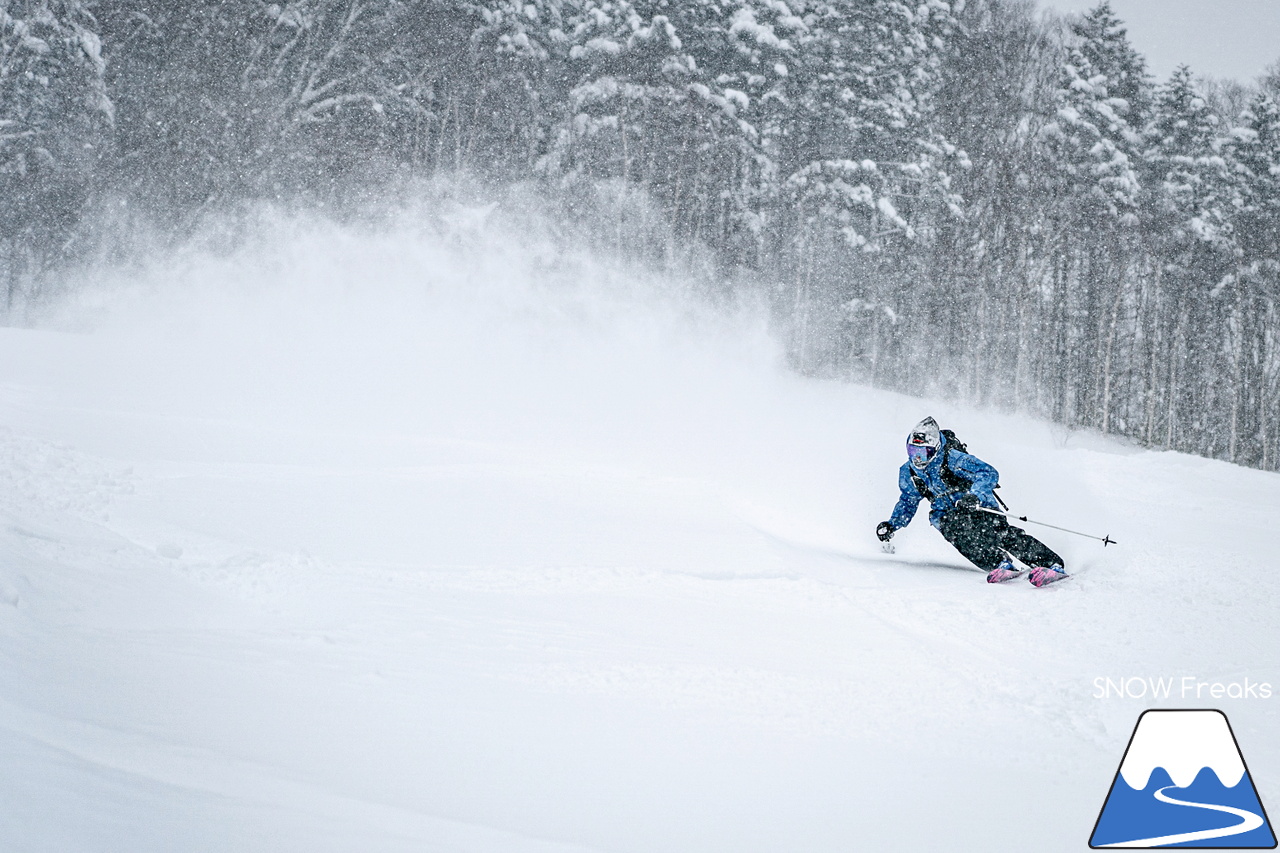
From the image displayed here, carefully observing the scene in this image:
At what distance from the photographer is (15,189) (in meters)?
22.2

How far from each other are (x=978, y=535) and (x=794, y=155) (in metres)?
21.5

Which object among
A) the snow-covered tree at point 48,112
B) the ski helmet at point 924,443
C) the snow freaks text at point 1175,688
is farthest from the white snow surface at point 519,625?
the snow-covered tree at point 48,112

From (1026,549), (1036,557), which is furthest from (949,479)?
(1036,557)

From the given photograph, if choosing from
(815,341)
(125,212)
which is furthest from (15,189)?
(815,341)

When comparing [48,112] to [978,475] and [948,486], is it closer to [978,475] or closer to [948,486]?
[948,486]

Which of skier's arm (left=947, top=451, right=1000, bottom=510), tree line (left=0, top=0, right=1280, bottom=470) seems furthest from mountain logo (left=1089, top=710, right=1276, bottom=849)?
tree line (left=0, top=0, right=1280, bottom=470)

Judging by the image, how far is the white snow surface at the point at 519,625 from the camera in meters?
2.77

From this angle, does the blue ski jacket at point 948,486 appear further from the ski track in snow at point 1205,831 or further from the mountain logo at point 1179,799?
the ski track in snow at point 1205,831

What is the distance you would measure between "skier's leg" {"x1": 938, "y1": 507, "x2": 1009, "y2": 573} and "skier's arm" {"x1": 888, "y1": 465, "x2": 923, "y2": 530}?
446 millimetres

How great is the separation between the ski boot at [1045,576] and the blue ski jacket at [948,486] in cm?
78

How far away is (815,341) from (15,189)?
71.3 ft

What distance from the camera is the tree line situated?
2262 cm

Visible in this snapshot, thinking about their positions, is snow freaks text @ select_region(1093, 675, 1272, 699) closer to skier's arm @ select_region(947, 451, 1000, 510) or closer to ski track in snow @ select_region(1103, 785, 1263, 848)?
ski track in snow @ select_region(1103, 785, 1263, 848)

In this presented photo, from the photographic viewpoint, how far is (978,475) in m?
7.81
